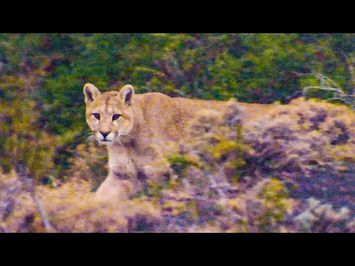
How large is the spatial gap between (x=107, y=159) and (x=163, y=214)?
1.87 metres

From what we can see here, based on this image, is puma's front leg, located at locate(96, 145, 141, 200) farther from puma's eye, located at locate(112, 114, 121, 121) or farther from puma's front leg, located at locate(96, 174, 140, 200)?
puma's eye, located at locate(112, 114, 121, 121)

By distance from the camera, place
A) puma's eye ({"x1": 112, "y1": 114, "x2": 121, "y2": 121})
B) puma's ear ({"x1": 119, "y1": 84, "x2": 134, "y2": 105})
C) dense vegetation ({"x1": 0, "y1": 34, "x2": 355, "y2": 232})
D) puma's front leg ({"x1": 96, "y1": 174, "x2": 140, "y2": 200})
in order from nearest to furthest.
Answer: dense vegetation ({"x1": 0, "y1": 34, "x2": 355, "y2": 232})
puma's front leg ({"x1": 96, "y1": 174, "x2": 140, "y2": 200})
puma's eye ({"x1": 112, "y1": 114, "x2": 121, "y2": 121})
puma's ear ({"x1": 119, "y1": 84, "x2": 134, "y2": 105})

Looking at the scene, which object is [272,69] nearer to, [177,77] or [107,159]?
[177,77]

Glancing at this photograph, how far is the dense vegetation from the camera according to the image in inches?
431

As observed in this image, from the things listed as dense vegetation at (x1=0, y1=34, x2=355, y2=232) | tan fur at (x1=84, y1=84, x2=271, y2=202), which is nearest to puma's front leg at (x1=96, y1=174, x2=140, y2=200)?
tan fur at (x1=84, y1=84, x2=271, y2=202)

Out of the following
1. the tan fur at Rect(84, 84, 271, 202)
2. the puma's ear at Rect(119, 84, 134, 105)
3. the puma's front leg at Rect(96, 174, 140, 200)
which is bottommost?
the puma's front leg at Rect(96, 174, 140, 200)

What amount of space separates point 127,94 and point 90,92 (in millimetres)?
433

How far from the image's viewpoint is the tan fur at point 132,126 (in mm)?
12047

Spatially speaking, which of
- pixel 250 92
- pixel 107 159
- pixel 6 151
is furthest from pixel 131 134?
pixel 250 92

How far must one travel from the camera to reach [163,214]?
11.1 m

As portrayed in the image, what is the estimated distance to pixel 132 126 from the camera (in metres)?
12.3

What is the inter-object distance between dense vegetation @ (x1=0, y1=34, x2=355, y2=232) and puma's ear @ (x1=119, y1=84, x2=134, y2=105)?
800 millimetres

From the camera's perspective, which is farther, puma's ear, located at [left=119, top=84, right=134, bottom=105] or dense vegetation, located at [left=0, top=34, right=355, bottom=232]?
puma's ear, located at [left=119, top=84, right=134, bottom=105]

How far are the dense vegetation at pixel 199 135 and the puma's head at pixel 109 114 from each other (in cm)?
62
